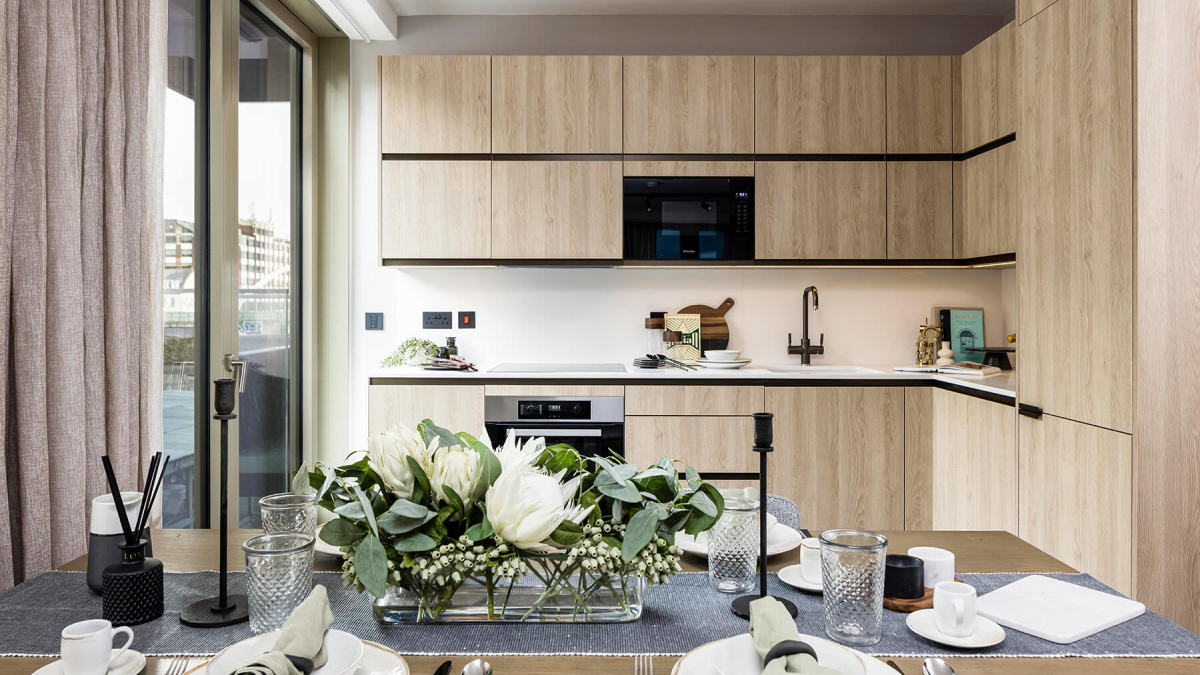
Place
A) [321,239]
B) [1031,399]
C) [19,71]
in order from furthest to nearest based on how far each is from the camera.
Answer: [321,239] → [1031,399] → [19,71]

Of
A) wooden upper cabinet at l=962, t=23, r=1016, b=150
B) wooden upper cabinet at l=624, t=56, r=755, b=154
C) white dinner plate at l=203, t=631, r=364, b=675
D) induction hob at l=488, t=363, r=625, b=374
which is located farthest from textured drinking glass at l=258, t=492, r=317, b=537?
wooden upper cabinet at l=962, t=23, r=1016, b=150

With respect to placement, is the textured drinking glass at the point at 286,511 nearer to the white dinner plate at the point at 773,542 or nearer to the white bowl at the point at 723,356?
the white dinner plate at the point at 773,542

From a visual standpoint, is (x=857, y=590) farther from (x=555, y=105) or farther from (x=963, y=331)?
(x=963, y=331)

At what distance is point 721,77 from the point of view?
3455 mm

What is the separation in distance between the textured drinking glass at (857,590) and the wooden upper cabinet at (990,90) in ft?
9.09

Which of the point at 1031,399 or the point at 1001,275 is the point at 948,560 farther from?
the point at 1001,275

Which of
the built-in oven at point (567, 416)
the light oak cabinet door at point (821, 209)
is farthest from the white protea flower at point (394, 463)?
the light oak cabinet door at point (821, 209)

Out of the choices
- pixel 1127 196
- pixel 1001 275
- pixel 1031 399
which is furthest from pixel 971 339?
pixel 1127 196

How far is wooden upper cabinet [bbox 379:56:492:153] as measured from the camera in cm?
346

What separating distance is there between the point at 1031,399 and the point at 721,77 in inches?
75.1

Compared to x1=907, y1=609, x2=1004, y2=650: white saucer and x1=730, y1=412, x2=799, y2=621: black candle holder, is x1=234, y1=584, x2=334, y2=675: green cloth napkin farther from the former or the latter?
x1=907, y1=609, x2=1004, y2=650: white saucer

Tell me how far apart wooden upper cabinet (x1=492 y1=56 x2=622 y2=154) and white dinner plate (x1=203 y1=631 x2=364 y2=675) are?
2.88 metres

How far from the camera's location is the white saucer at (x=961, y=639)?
90 centimetres

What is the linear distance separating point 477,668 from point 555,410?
8.07 ft
